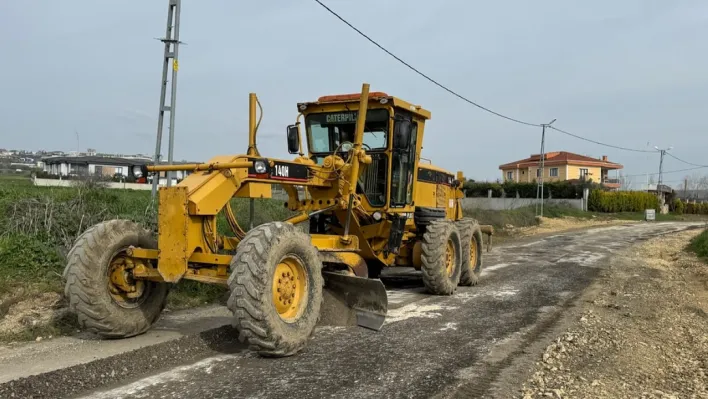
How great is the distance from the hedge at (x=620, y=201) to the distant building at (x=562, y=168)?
12509 millimetres

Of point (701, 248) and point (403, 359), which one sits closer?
point (403, 359)

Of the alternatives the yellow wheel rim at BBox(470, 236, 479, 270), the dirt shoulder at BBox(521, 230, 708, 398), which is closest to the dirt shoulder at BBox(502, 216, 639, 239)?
the yellow wheel rim at BBox(470, 236, 479, 270)

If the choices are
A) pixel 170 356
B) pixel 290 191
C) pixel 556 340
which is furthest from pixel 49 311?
pixel 556 340

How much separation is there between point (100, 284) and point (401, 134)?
15.0 feet

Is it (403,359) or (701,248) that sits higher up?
(701,248)

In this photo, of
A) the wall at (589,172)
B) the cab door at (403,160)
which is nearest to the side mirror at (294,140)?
the cab door at (403,160)

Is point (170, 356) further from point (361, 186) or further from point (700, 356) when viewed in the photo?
point (700, 356)

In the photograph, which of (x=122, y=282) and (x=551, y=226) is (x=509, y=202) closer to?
(x=551, y=226)

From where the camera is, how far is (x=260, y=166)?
20.3ft

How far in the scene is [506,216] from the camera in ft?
98.7

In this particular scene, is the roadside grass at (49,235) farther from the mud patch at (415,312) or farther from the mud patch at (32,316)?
the mud patch at (415,312)

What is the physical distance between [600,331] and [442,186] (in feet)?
16.9

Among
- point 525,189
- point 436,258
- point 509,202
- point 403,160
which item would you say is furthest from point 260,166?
point 525,189

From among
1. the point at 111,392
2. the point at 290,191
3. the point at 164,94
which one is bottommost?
the point at 111,392
